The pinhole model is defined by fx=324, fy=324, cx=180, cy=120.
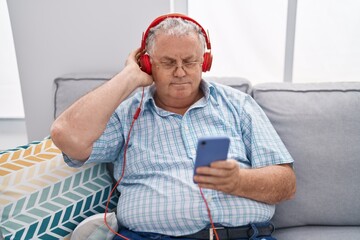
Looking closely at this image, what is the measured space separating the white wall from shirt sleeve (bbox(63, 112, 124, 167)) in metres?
0.54

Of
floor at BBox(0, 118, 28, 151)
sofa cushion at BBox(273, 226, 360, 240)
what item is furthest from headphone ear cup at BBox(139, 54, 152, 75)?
floor at BBox(0, 118, 28, 151)

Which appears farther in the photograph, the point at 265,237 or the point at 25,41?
the point at 25,41

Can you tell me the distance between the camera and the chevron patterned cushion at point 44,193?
43.4 inches

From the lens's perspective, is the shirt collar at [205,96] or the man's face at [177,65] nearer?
the man's face at [177,65]

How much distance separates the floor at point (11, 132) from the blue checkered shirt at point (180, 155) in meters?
1.10

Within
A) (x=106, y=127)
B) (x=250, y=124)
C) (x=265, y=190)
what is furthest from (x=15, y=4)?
(x=265, y=190)

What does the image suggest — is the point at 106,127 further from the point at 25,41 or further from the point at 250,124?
the point at 25,41

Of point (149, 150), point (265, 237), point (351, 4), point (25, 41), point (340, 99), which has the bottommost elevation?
point (265, 237)

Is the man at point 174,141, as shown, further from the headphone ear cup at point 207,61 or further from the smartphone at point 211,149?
the smartphone at point 211,149

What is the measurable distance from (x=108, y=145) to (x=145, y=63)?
346mm

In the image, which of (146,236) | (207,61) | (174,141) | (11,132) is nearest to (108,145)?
(174,141)

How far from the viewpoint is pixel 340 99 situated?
136 centimetres

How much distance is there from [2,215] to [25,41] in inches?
37.9

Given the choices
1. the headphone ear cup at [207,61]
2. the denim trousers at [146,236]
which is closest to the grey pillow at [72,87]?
the headphone ear cup at [207,61]
